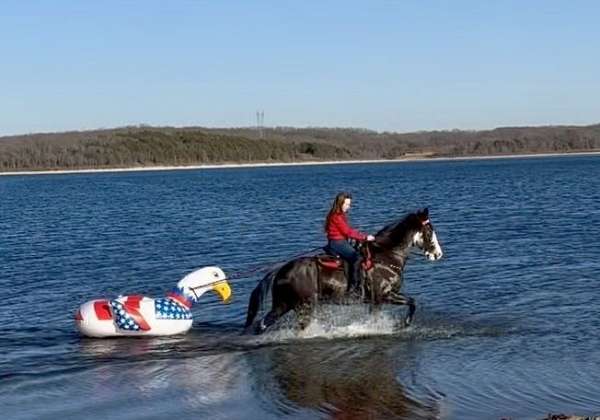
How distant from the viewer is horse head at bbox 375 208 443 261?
17344 mm

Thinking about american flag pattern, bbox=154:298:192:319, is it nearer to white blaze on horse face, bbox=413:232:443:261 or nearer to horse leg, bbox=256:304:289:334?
horse leg, bbox=256:304:289:334

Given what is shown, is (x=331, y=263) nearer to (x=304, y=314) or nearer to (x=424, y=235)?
(x=304, y=314)

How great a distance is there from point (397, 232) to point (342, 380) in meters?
4.20

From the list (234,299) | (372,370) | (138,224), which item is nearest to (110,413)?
(372,370)

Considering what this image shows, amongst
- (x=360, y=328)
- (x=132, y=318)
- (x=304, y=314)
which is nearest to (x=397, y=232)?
(x=360, y=328)

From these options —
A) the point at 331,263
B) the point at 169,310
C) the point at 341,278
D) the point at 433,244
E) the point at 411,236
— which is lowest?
the point at 169,310

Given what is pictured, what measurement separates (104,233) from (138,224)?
5382 mm

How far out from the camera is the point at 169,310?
17422mm

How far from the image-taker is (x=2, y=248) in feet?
119

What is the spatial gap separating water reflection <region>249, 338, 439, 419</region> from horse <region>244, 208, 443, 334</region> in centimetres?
76

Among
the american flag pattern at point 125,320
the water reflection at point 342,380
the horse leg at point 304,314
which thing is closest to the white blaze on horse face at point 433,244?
the water reflection at point 342,380

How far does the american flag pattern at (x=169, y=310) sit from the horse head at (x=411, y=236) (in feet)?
11.8

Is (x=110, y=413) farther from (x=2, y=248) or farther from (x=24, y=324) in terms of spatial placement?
(x=2, y=248)

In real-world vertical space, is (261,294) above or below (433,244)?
below
